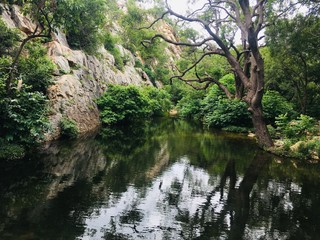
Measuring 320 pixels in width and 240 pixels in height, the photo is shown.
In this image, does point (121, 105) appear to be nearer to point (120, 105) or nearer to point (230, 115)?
point (120, 105)

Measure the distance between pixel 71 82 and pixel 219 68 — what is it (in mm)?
25400

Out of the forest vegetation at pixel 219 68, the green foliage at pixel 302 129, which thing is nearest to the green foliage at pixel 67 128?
the forest vegetation at pixel 219 68

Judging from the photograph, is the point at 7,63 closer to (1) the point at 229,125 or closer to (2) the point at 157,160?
(2) the point at 157,160

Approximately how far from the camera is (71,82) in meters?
20.6

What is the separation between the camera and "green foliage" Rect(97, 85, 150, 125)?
80.6 feet

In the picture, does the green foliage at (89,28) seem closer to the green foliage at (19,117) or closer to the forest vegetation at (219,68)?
the forest vegetation at (219,68)

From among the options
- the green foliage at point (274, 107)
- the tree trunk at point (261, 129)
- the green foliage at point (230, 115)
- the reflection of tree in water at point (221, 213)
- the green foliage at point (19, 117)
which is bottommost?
the reflection of tree in water at point (221, 213)

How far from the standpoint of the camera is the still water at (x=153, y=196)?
6844mm

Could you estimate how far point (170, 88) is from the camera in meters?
56.2

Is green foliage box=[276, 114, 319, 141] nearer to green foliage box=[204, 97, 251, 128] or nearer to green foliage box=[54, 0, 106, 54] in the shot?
green foliage box=[204, 97, 251, 128]

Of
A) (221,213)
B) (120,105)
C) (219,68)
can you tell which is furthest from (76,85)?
(219,68)

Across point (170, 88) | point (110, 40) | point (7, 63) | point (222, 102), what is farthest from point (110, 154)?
point (170, 88)

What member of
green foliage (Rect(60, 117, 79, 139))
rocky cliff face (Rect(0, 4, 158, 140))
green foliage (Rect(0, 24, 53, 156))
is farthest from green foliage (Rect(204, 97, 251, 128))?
green foliage (Rect(0, 24, 53, 156))

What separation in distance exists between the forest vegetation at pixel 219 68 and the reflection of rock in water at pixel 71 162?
1.09m
